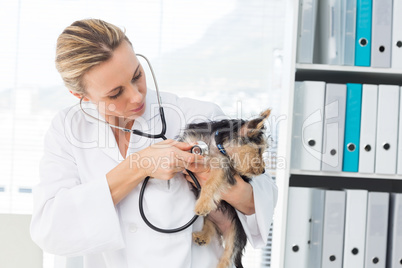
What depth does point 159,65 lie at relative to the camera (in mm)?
2881

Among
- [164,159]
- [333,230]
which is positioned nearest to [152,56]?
[333,230]

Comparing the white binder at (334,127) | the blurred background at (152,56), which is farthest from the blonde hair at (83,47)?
the blurred background at (152,56)

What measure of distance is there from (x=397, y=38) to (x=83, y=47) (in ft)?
4.44

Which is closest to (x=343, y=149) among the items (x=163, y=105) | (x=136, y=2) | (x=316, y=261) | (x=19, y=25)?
(x=316, y=261)

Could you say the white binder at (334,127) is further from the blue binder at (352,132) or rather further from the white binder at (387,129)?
the white binder at (387,129)

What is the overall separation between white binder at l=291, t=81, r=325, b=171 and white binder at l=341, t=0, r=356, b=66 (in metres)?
0.16

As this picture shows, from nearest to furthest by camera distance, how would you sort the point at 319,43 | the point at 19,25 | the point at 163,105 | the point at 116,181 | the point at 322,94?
the point at 116,181
the point at 163,105
the point at 322,94
the point at 319,43
the point at 19,25

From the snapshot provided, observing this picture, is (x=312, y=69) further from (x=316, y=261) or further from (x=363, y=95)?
(x=316, y=261)

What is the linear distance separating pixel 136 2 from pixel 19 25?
79 cm

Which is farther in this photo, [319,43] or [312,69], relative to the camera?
[319,43]

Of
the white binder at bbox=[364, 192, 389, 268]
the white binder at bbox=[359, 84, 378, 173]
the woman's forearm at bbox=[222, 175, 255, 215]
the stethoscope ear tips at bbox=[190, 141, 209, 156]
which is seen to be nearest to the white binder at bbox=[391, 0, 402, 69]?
the white binder at bbox=[359, 84, 378, 173]

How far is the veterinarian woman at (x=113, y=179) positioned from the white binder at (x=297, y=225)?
1.71 feet

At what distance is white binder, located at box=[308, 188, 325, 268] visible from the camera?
5.99ft

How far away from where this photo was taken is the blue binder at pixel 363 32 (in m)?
1.82
